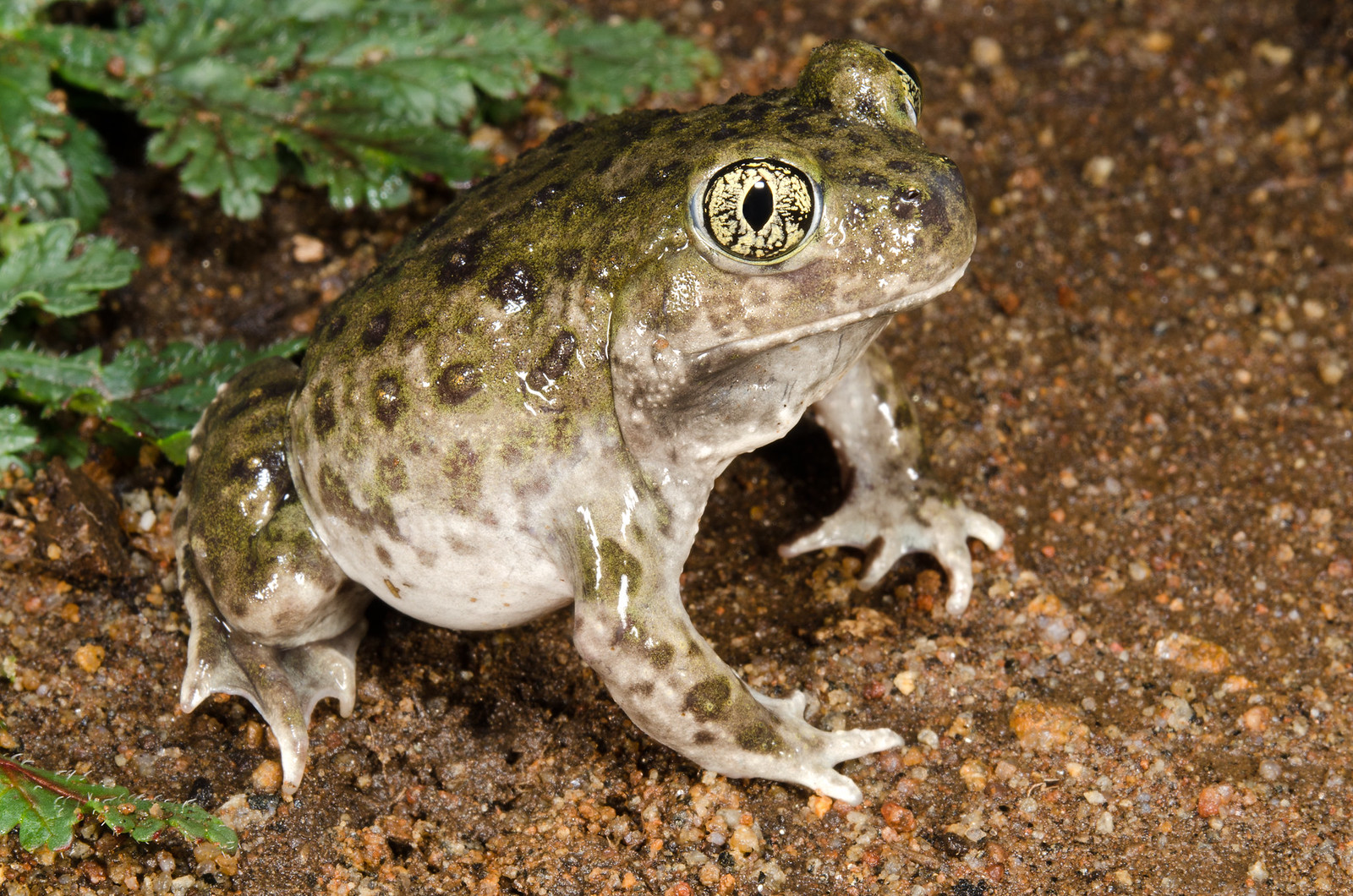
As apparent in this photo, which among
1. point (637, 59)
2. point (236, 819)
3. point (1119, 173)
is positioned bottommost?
point (236, 819)

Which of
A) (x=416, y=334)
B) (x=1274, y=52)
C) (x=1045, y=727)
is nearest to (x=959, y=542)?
(x=1045, y=727)

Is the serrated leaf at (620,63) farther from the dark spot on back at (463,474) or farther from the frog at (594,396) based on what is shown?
the dark spot on back at (463,474)

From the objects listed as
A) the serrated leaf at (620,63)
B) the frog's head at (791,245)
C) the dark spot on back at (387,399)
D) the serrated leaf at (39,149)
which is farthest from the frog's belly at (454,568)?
the serrated leaf at (620,63)

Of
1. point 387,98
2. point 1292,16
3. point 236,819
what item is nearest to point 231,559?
point 236,819

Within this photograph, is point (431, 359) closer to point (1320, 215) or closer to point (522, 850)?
point (522, 850)

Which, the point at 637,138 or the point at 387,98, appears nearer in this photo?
the point at 637,138

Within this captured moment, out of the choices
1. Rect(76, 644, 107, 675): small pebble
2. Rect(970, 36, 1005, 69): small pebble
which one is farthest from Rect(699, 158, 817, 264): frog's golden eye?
Rect(970, 36, 1005, 69): small pebble
